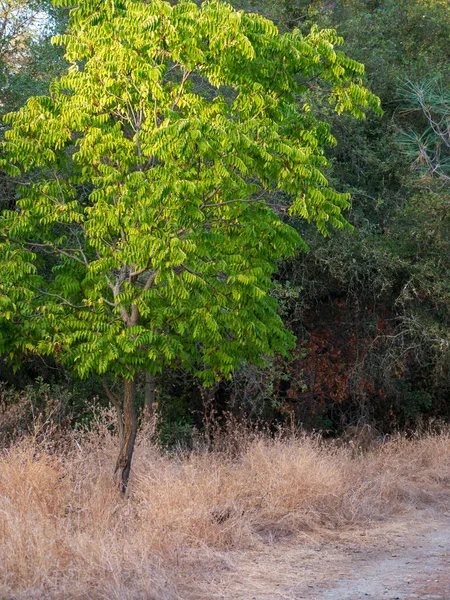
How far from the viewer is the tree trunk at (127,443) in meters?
9.13

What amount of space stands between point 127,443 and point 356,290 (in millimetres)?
8083

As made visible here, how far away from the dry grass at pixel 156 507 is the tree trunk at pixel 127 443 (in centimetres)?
16

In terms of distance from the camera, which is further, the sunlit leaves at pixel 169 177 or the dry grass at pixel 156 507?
the sunlit leaves at pixel 169 177

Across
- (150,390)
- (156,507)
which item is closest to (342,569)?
(156,507)

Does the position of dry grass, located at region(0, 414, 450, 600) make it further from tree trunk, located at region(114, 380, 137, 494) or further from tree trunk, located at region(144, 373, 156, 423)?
tree trunk, located at region(144, 373, 156, 423)

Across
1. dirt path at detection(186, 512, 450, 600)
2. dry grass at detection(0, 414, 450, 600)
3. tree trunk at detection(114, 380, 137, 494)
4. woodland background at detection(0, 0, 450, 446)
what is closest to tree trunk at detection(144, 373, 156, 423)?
woodland background at detection(0, 0, 450, 446)

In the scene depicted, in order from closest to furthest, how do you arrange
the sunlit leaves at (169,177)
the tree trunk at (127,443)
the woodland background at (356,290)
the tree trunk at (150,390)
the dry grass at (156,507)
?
the dry grass at (156,507)
the sunlit leaves at (169,177)
the tree trunk at (127,443)
the tree trunk at (150,390)
the woodland background at (356,290)

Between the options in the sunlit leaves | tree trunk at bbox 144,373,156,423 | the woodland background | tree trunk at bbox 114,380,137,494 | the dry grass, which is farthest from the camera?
the woodland background

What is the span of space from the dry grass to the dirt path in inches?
12.3

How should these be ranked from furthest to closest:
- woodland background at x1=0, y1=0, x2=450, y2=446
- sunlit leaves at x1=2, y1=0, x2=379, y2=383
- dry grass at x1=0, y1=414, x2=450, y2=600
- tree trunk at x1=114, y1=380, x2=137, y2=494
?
woodland background at x1=0, y1=0, x2=450, y2=446, tree trunk at x1=114, y1=380, x2=137, y2=494, sunlit leaves at x1=2, y1=0, x2=379, y2=383, dry grass at x1=0, y1=414, x2=450, y2=600

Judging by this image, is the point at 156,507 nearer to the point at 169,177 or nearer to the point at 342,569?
the point at 342,569

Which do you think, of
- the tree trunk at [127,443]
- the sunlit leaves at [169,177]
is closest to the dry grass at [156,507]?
the tree trunk at [127,443]

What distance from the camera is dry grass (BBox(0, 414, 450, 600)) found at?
253 inches

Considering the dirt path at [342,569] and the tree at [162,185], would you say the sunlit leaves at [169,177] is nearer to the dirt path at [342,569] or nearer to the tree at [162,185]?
the tree at [162,185]
